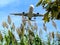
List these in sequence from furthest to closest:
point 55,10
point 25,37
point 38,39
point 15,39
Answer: point 38,39 → point 25,37 → point 15,39 → point 55,10

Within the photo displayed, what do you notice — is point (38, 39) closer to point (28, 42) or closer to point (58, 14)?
point (28, 42)

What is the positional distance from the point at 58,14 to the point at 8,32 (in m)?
2.48

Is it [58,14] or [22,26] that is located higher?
[58,14]

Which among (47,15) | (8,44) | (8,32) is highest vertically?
(47,15)

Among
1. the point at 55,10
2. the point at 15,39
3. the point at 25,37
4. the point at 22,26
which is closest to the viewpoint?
the point at 55,10

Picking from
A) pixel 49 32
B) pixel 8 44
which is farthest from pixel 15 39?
pixel 49 32

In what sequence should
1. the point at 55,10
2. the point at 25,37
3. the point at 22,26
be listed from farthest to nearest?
the point at 25,37 → the point at 22,26 → the point at 55,10

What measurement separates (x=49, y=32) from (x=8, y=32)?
81cm

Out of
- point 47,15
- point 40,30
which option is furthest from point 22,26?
point 47,15

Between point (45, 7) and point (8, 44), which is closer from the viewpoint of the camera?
point (45, 7)

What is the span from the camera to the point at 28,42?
3.29 meters

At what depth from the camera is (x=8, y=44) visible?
131 inches

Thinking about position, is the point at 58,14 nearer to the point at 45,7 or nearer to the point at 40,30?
the point at 45,7

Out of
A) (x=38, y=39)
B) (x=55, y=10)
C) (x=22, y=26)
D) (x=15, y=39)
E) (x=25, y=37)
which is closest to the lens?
(x=55, y=10)
